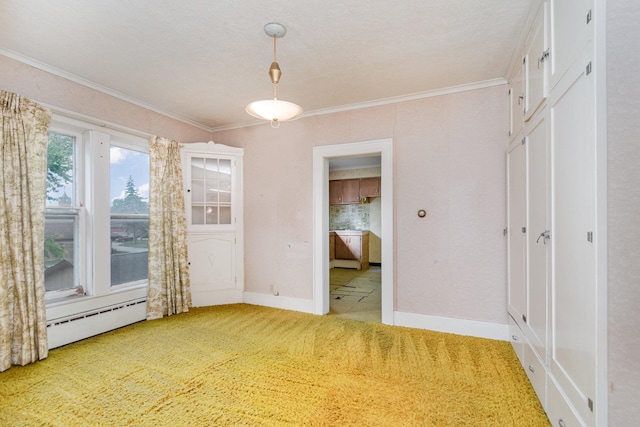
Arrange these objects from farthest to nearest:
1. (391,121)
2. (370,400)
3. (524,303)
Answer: (391,121), (524,303), (370,400)

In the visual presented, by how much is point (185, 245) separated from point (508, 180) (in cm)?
379

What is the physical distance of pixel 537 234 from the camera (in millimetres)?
1908

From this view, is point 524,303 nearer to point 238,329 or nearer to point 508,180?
point 508,180

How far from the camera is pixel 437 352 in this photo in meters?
2.67

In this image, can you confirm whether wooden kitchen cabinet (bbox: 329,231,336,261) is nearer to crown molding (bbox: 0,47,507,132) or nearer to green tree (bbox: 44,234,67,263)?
Result: crown molding (bbox: 0,47,507,132)

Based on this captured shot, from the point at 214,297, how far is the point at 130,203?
1.66 meters

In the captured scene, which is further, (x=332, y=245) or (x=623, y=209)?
(x=332, y=245)

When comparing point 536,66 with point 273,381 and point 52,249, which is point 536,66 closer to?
point 273,381

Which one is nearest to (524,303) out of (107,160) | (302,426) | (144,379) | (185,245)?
(302,426)

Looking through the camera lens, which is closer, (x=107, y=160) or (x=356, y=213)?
(x=107, y=160)

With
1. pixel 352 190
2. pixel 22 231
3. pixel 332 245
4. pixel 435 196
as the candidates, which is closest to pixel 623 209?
pixel 435 196

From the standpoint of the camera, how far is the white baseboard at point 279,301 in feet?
12.8

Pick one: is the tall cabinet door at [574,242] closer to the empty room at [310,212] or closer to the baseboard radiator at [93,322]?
the empty room at [310,212]

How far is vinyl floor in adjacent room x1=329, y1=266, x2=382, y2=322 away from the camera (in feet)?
12.5
